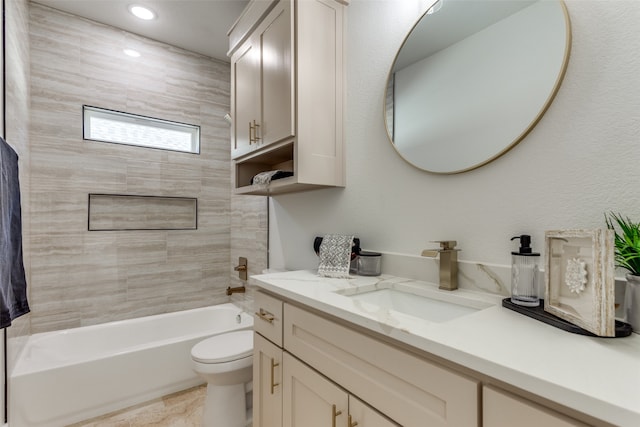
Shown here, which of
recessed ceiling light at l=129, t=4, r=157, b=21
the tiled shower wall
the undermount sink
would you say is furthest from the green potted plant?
recessed ceiling light at l=129, t=4, r=157, b=21

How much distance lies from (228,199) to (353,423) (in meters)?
2.66

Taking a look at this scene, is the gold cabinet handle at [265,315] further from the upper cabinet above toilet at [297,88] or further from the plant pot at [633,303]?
the plant pot at [633,303]

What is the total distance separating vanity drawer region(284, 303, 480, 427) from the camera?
0.60 meters

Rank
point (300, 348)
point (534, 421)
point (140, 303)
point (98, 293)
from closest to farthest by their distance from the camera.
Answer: point (534, 421), point (300, 348), point (98, 293), point (140, 303)

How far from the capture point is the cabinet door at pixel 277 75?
147 cm

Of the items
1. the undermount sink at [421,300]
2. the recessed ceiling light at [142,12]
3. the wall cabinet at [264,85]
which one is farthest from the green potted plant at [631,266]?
the recessed ceiling light at [142,12]

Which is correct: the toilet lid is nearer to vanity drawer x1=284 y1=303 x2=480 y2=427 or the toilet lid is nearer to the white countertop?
vanity drawer x1=284 y1=303 x2=480 y2=427

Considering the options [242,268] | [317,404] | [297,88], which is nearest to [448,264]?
[317,404]

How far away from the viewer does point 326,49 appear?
1.55 metres

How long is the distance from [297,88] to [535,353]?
134 cm

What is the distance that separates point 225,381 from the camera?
1.69 meters

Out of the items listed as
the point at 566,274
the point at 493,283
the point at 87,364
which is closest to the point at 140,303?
the point at 87,364

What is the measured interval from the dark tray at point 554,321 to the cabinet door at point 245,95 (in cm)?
150

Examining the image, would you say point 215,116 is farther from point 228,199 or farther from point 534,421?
point 534,421
